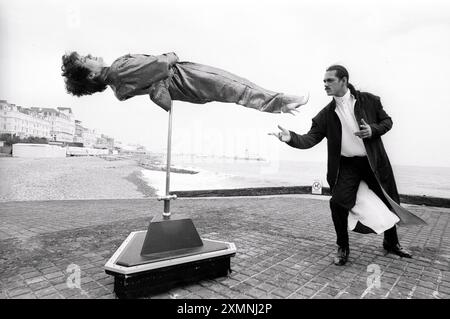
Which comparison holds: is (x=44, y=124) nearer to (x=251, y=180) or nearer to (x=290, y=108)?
(x=251, y=180)

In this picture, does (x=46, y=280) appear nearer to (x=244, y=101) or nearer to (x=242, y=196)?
(x=244, y=101)

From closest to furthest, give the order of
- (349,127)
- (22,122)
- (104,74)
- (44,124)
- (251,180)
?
1. (104,74)
2. (349,127)
3. (251,180)
4. (22,122)
5. (44,124)

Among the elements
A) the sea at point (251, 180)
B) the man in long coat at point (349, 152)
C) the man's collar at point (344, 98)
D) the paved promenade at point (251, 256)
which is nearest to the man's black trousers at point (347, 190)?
the man in long coat at point (349, 152)

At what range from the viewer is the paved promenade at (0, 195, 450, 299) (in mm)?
2574

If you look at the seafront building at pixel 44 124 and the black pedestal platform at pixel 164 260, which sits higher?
the seafront building at pixel 44 124

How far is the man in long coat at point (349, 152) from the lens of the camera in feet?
10.8

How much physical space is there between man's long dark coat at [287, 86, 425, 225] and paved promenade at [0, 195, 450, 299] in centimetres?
70

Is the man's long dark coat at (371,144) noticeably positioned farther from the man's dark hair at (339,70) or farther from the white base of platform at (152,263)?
the white base of platform at (152,263)

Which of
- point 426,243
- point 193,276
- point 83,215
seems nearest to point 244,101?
point 193,276

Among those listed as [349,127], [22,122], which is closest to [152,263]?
[349,127]

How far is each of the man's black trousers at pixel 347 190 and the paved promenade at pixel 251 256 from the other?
1.34ft

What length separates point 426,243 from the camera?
14.3ft

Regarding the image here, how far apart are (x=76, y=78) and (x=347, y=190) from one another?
3.16 m

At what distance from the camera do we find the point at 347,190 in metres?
3.30
